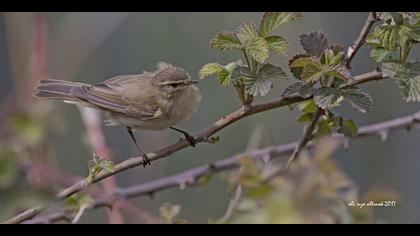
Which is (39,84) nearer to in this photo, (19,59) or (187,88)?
(187,88)

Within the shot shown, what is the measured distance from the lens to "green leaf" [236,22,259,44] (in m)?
1.60

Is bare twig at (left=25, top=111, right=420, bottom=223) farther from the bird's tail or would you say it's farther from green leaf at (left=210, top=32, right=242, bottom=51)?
the bird's tail

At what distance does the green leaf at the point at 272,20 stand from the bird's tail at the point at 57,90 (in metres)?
1.40

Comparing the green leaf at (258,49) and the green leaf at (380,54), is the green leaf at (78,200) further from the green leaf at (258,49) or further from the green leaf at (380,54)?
Answer: the green leaf at (380,54)

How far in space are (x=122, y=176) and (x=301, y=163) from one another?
14.9ft

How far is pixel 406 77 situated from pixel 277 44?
33cm

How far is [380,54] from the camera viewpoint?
1552 mm

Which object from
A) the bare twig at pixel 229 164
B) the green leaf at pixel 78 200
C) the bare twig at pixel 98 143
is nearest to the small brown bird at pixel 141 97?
the bare twig at pixel 98 143

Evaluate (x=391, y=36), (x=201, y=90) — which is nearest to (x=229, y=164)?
(x=391, y=36)

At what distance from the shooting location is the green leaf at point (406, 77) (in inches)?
58.9

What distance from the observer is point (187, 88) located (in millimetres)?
2859

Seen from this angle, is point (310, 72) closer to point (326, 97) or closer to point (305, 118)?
point (326, 97)

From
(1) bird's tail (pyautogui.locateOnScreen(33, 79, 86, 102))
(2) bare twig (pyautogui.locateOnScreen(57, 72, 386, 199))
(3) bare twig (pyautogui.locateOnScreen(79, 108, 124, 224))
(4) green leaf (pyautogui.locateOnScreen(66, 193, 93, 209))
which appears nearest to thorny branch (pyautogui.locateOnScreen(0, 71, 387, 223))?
(2) bare twig (pyautogui.locateOnScreen(57, 72, 386, 199))

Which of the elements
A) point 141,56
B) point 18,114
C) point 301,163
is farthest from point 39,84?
point 141,56
